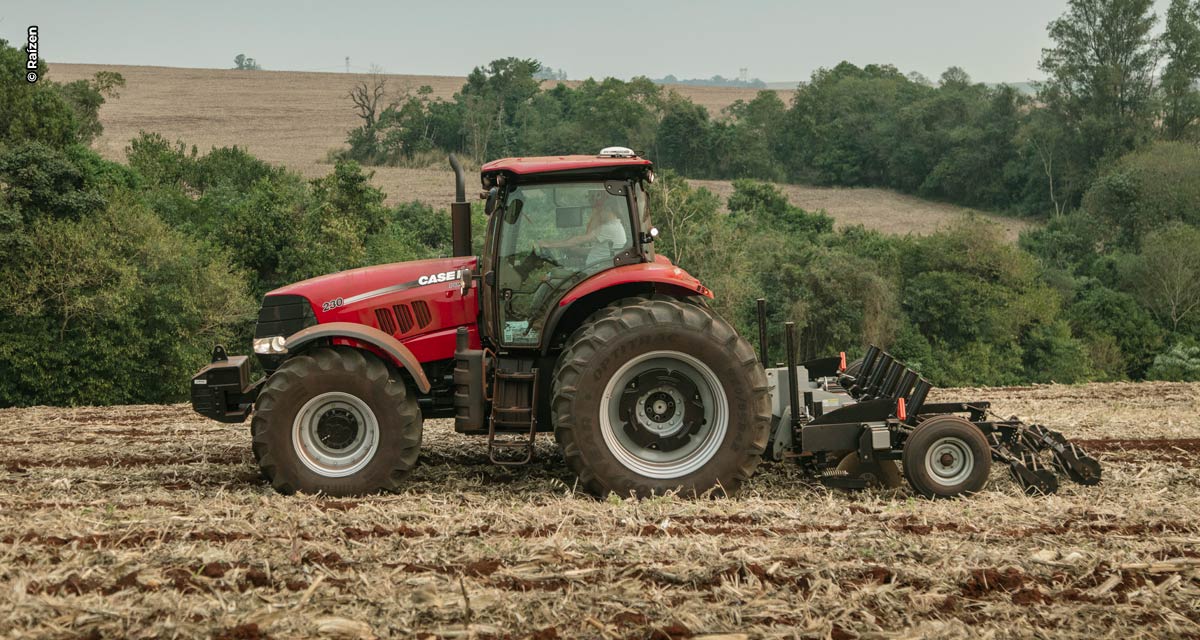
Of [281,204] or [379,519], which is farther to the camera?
[281,204]

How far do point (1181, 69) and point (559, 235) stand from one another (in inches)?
2176

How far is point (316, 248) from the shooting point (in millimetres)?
27281

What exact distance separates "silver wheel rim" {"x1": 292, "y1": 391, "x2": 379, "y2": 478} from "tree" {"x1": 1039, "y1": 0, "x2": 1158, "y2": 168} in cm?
5230

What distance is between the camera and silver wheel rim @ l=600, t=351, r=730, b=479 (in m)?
7.23

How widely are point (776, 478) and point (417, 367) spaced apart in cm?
281

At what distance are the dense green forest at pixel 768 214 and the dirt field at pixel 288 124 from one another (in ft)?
10.8

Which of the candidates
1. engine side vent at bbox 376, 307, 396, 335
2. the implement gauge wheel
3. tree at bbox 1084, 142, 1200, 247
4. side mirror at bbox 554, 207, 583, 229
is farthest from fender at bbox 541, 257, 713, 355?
tree at bbox 1084, 142, 1200, 247

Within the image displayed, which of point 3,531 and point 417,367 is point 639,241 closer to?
point 417,367

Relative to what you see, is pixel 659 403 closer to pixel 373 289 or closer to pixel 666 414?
pixel 666 414

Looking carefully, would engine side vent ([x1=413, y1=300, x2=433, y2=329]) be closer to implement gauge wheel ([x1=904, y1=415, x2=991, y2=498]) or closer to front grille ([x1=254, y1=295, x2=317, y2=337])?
front grille ([x1=254, y1=295, x2=317, y2=337])

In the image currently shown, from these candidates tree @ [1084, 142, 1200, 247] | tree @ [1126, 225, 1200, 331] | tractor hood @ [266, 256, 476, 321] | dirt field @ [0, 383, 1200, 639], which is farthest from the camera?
tree @ [1084, 142, 1200, 247]

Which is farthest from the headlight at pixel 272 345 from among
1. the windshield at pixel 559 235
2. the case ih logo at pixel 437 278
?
the windshield at pixel 559 235

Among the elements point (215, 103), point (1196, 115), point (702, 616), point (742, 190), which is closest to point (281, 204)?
point (742, 190)

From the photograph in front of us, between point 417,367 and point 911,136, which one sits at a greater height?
point 911,136
